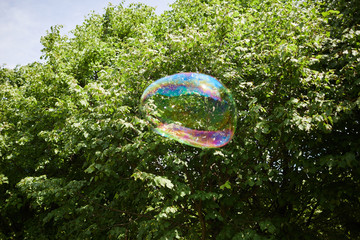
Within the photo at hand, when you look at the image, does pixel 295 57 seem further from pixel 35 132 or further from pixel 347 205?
pixel 35 132

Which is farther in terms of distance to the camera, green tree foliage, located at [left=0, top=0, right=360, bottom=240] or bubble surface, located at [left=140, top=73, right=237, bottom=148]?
bubble surface, located at [left=140, top=73, right=237, bottom=148]

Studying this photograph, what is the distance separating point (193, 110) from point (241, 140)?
3.78ft

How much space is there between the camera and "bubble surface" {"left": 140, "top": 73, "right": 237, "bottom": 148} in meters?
4.21

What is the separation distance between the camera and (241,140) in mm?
4906

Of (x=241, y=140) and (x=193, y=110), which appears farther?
(x=241, y=140)

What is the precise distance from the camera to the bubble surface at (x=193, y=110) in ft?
13.8

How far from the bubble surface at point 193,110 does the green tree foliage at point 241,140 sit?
0.24 m

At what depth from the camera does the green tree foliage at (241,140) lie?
13.4 ft

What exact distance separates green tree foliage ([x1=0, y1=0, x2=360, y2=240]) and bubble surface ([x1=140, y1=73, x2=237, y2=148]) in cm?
24

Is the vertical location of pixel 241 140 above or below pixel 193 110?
below

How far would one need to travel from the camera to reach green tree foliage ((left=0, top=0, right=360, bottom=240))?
4094 millimetres

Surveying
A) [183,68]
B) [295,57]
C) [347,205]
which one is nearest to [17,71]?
[183,68]

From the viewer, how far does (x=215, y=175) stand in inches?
205

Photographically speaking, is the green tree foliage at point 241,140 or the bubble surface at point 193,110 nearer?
the green tree foliage at point 241,140
